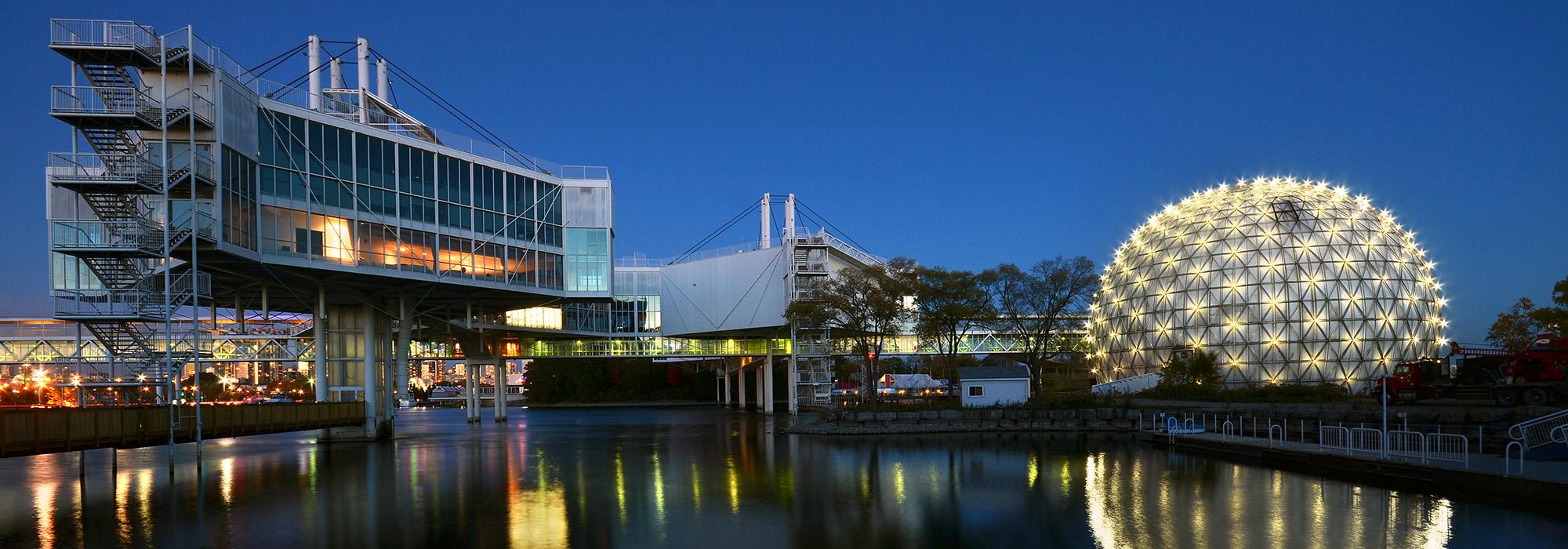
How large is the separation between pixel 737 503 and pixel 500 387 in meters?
62.0

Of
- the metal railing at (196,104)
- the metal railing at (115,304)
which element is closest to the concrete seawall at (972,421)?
the metal railing at (115,304)

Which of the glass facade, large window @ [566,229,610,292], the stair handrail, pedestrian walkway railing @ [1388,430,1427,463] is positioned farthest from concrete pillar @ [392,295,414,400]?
the stair handrail

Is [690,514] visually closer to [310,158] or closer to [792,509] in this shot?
[792,509]

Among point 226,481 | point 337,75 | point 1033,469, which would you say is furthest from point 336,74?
point 1033,469

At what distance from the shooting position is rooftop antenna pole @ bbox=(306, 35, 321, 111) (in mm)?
47500

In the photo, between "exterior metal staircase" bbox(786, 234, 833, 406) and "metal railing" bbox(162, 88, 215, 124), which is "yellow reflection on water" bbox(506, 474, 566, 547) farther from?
"exterior metal staircase" bbox(786, 234, 833, 406)

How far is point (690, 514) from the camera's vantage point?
800 inches

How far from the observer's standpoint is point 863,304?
183 ft

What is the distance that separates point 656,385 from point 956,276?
Result: 71658 mm

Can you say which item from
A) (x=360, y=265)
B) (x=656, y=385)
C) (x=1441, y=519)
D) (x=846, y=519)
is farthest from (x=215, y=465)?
(x=656, y=385)

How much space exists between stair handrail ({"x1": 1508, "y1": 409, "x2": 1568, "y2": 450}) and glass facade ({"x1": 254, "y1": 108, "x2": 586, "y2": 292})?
44.1m

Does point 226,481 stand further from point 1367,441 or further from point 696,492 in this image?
point 1367,441

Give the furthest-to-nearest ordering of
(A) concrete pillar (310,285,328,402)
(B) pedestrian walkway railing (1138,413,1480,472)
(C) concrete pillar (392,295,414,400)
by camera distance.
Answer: (C) concrete pillar (392,295,414,400) < (A) concrete pillar (310,285,328,402) < (B) pedestrian walkway railing (1138,413,1480,472)

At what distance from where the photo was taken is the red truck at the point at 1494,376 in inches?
1294
